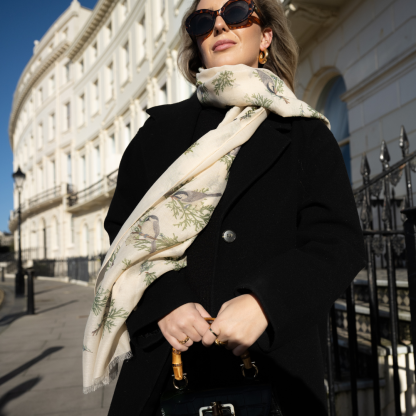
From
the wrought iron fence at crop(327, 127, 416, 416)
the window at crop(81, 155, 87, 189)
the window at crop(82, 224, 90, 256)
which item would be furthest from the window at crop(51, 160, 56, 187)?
the wrought iron fence at crop(327, 127, 416, 416)

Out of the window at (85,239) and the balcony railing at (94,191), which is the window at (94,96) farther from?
the window at (85,239)

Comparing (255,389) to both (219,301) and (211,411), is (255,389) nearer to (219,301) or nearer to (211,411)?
(211,411)

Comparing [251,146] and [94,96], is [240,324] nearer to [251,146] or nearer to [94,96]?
[251,146]

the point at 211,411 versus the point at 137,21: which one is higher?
the point at 137,21

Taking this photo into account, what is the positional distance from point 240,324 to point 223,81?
0.88m

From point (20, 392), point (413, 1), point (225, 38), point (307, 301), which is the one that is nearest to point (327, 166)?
point (307, 301)

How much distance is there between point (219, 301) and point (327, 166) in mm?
549

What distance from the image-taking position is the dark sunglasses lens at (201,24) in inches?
62.6

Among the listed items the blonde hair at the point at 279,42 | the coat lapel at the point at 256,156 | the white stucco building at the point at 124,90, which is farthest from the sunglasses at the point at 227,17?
the white stucco building at the point at 124,90

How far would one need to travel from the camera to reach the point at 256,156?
1.31m

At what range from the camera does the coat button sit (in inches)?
48.5

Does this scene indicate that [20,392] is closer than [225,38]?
No

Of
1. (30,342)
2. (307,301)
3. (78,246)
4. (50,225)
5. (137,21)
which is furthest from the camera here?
(50,225)

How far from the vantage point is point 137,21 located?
19781mm
